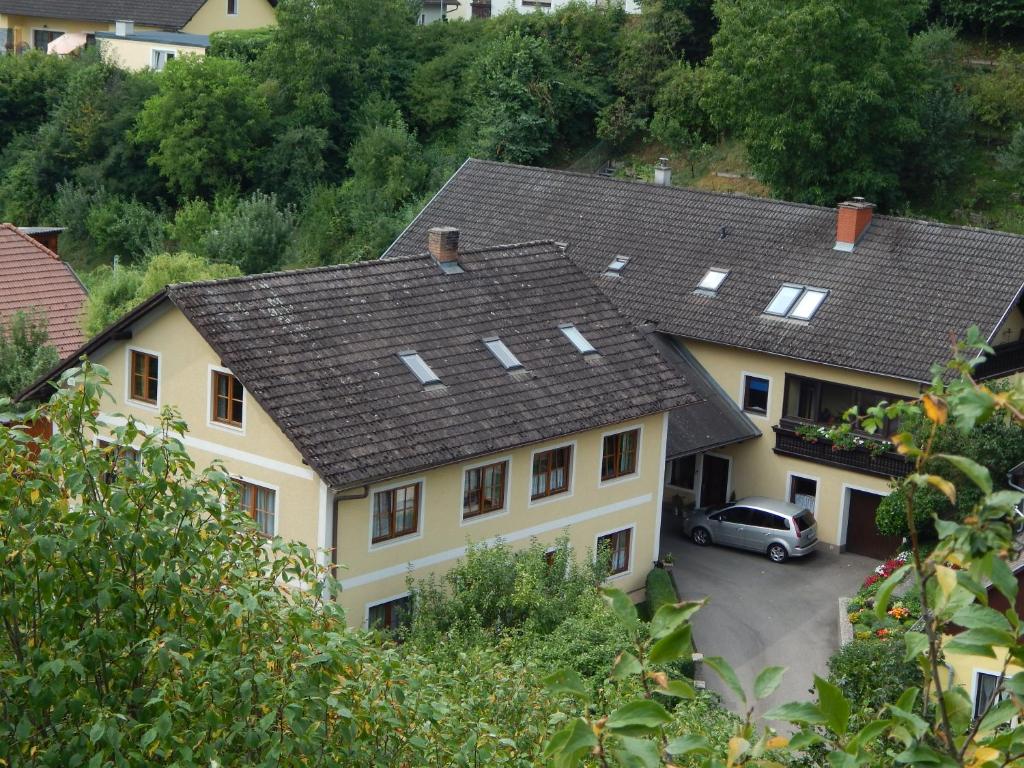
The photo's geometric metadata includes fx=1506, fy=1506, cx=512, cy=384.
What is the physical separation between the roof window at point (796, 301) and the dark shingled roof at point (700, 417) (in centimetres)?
198

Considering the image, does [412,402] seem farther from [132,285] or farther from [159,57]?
[159,57]

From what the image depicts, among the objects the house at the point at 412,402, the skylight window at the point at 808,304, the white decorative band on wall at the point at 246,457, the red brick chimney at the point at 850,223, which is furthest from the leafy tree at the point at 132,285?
the red brick chimney at the point at 850,223

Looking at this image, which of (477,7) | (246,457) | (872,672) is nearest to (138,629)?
(872,672)

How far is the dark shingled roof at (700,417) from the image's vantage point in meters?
29.8

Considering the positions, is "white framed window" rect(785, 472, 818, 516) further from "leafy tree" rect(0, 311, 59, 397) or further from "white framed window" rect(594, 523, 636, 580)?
"leafy tree" rect(0, 311, 59, 397)

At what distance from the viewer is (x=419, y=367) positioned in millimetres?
24688

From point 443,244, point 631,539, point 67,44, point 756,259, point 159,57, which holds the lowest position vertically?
point 631,539

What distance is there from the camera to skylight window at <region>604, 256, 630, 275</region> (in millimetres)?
33812

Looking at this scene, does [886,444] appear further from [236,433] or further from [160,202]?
[160,202]

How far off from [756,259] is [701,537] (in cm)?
659

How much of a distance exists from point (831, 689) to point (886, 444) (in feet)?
80.9

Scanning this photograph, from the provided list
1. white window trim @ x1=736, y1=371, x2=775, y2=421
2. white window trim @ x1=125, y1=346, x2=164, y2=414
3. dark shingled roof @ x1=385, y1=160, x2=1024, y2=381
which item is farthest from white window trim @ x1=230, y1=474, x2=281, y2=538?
white window trim @ x1=736, y1=371, x2=775, y2=421

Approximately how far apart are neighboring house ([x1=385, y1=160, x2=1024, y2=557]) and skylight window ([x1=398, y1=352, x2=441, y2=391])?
6.40 m

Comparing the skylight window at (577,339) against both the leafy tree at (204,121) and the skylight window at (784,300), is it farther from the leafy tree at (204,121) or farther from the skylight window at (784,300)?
the leafy tree at (204,121)
